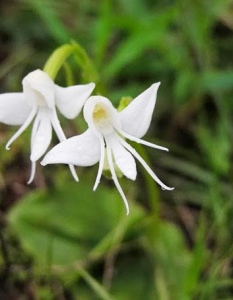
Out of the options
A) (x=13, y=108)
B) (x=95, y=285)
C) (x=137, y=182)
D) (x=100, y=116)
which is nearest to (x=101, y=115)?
(x=100, y=116)

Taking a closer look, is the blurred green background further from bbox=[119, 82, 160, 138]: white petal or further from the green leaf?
bbox=[119, 82, 160, 138]: white petal

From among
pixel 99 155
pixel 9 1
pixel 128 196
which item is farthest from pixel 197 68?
pixel 99 155

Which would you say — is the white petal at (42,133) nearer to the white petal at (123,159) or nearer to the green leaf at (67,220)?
the white petal at (123,159)

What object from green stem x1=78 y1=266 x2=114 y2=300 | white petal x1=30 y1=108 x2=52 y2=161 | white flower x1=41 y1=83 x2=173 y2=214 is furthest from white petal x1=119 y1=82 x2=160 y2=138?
green stem x1=78 y1=266 x2=114 y2=300

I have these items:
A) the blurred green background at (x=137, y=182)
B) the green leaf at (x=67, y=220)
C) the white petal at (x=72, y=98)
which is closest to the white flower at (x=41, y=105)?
the white petal at (x=72, y=98)

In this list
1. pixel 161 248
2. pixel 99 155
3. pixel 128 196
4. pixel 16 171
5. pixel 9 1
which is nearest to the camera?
pixel 99 155

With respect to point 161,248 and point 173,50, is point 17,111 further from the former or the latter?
point 173,50

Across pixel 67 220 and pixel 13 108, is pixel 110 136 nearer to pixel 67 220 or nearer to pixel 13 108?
pixel 13 108
